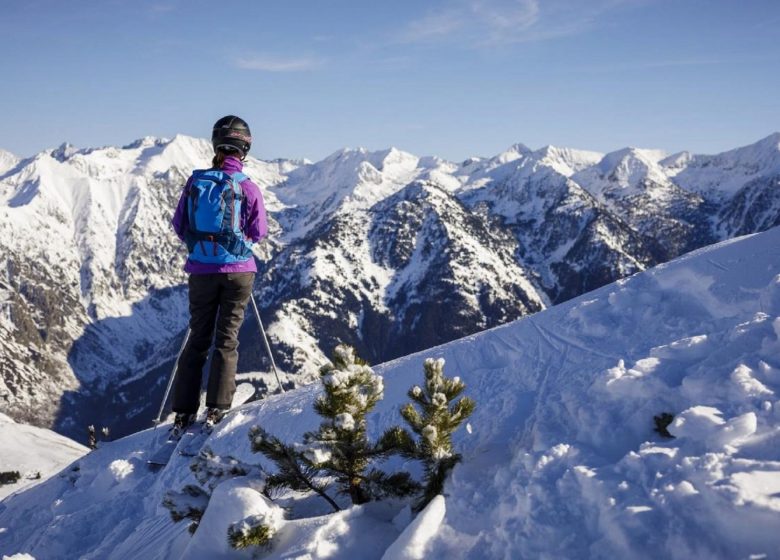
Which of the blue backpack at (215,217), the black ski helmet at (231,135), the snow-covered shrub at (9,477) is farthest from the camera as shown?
the snow-covered shrub at (9,477)

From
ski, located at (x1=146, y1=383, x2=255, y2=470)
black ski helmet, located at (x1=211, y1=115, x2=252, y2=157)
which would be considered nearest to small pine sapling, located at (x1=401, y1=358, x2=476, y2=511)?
black ski helmet, located at (x1=211, y1=115, x2=252, y2=157)

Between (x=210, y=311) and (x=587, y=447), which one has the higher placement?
(x=210, y=311)

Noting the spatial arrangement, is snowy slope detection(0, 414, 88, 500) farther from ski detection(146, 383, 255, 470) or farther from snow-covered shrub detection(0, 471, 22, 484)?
ski detection(146, 383, 255, 470)

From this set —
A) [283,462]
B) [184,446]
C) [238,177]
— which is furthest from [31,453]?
[283,462]

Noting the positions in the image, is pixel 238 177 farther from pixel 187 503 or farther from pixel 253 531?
pixel 253 531

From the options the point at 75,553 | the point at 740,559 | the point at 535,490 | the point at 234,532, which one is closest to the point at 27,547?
the point at 75,553

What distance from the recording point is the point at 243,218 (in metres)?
7.95

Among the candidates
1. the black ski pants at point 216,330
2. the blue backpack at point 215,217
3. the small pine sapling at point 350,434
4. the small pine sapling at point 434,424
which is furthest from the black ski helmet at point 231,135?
the small pine sapling at point 434,424

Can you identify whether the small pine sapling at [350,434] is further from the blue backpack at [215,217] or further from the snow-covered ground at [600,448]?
the blue backpack at [215,217]

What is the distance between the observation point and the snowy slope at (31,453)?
49.9 metres

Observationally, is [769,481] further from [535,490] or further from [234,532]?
[234,532]

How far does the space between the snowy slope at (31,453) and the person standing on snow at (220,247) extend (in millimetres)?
45924

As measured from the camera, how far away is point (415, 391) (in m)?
5.57

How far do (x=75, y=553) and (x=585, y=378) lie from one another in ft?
31.9
